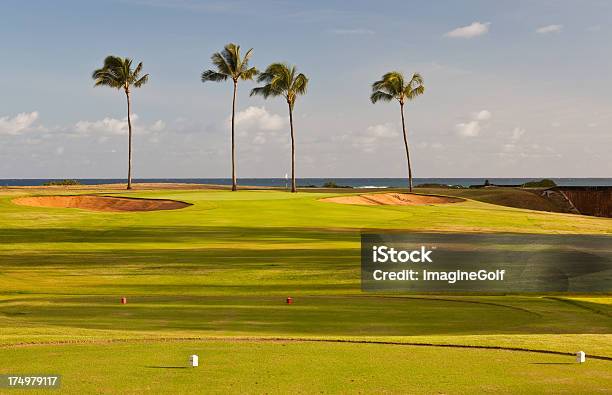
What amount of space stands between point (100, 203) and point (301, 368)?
41396 mm

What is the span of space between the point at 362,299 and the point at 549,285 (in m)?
6.71

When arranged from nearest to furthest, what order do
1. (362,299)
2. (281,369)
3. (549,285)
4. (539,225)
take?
(281,369) < (362,299) < (549,285) < (539,225)

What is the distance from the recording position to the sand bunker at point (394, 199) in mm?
53875

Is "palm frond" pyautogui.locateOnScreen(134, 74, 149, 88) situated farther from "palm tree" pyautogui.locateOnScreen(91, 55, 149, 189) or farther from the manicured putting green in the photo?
the manicured putting green

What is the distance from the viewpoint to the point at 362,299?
1554 centimetres

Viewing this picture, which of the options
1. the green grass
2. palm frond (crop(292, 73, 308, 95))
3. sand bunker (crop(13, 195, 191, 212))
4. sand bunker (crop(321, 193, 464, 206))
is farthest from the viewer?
palm frond (crop(292, 73, 308, 95))

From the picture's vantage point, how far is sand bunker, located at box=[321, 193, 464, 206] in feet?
177

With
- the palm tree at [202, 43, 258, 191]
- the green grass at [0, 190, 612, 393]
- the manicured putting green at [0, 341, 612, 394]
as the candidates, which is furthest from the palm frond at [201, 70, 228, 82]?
the manicured putting green at [0, 341, 612, 394]

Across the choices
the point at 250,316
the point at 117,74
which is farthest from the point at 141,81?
the point at 250,316

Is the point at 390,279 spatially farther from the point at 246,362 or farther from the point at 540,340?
the point at 246,362

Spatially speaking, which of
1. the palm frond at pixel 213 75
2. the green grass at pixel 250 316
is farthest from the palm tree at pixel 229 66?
the green grass at pixel 250 316

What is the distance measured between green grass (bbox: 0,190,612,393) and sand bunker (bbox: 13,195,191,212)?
1056 centimetres

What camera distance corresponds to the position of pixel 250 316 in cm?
1327

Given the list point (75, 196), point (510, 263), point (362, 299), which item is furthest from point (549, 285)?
point (75, 196)
